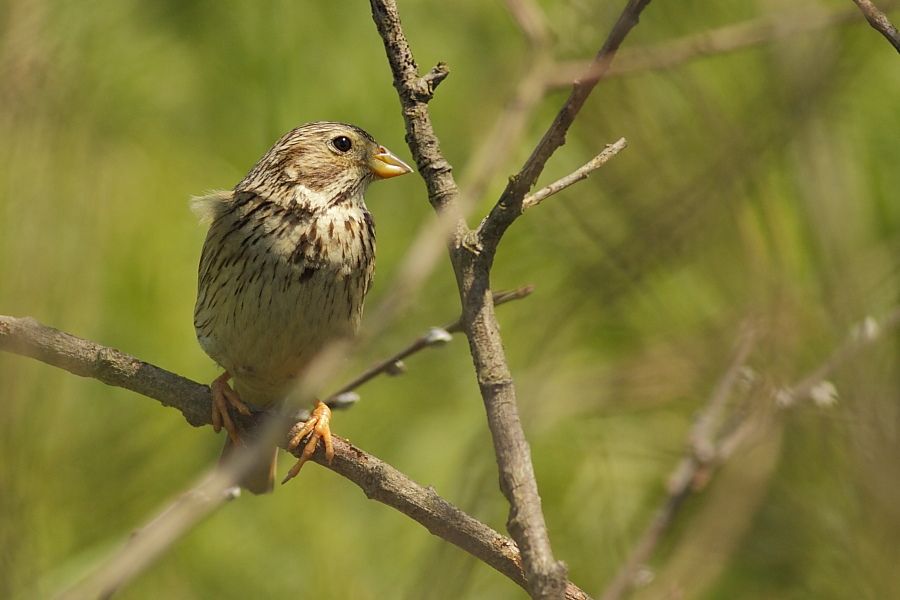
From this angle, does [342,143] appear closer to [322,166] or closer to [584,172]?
[322,166]

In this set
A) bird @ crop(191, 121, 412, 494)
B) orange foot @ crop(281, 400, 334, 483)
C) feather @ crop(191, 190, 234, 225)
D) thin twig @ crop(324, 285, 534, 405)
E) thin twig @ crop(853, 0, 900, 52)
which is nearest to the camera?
thin twig @ crop(853, 0, 900, 52)

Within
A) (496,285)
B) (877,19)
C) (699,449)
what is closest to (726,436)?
(699,449)

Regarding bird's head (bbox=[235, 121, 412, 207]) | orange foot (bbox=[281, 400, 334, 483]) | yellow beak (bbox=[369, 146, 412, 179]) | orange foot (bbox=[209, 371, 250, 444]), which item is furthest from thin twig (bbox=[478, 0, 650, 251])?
yellow beak (bbox=[369, 146, 412, 179])

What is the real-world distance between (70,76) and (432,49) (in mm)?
1841

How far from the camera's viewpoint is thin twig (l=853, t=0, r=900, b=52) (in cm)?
170

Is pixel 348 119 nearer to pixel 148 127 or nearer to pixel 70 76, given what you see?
pixel 148 127

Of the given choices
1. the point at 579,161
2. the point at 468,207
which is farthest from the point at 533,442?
the point at 468,207

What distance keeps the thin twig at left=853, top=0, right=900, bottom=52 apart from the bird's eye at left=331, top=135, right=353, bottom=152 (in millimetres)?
2369

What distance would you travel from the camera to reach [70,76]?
3.86 m

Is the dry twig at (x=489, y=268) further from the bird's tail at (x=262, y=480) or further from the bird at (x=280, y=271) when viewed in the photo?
the bird's tail at (x=262, y=480)

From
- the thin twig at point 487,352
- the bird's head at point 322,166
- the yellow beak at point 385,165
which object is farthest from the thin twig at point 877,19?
the yellow beak at point 385,165

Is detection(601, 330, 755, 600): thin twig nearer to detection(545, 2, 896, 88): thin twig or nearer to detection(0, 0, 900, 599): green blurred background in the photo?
detection(0, 0, 900, 599): green blurred background

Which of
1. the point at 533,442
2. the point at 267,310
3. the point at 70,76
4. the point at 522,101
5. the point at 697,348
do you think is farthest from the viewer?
the point at 533,442

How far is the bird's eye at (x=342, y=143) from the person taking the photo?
3.91 m
